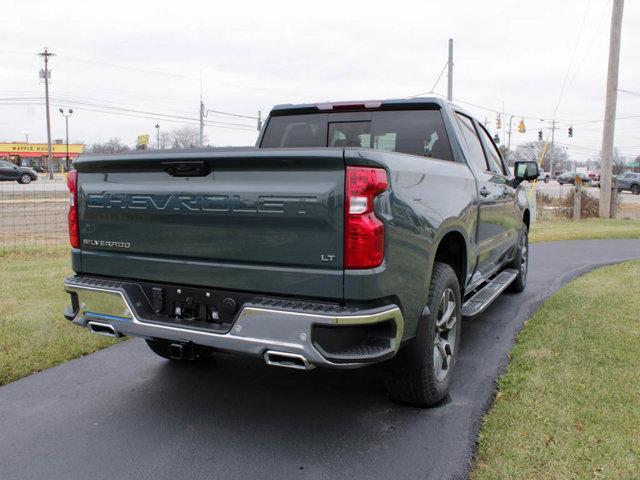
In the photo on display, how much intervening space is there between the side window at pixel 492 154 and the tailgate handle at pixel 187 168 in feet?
11.1

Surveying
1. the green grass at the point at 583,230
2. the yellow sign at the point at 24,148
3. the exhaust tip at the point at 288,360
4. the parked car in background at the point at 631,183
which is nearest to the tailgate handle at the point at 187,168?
the exhaust tip at the point at 288,360

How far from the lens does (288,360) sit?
2.91 meters

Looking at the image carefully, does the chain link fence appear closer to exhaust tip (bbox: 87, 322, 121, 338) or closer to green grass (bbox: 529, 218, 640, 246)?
exhaust tip (bbox: 87, 322, 121, 338)

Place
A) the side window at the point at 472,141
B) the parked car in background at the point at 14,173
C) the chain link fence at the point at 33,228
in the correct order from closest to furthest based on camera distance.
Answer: the side window at the point at 472,141 < the chain link fence at the point at 33,228 < the parked car in background at the point at 14,173

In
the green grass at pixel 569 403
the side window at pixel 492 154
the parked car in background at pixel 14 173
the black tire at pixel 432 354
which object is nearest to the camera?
the green grass at pixel 569 403

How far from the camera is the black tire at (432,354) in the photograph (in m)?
3.37

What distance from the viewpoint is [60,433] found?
3387mm

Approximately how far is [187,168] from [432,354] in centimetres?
182

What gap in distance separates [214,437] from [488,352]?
2575 millimetres

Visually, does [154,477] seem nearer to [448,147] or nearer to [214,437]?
[214,437]

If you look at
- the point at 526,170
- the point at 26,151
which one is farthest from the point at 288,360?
the point at 26,151

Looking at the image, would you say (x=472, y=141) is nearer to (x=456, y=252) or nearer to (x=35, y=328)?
(x=456, y=252)

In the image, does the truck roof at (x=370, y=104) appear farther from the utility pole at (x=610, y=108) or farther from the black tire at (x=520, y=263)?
Answer: the utility pole at (x=610, y=108)

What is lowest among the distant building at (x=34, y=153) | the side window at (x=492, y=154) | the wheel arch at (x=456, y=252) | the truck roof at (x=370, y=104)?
the wheel arch at (x=456, y=252)
